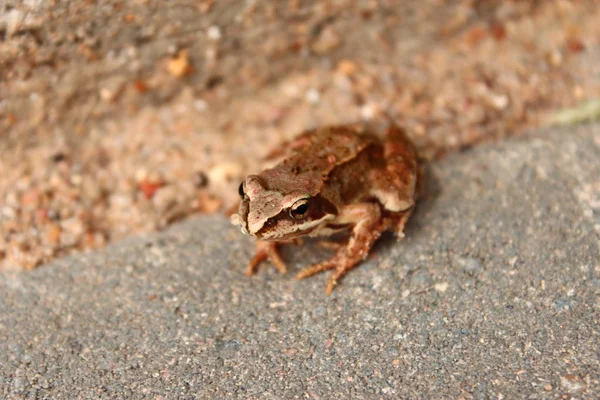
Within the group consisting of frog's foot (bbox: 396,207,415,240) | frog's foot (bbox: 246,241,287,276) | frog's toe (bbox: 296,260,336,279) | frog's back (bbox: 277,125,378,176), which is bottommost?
frog's foot (bbox: 396,207,415,240)

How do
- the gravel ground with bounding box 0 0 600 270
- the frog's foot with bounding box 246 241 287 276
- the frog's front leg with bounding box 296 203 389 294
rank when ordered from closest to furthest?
the frog's front leg with bounding box 296 203 389 294
the frog's foot with bounding box 246 241 287 276
the gravel ground with bounding box 0 0 600 270

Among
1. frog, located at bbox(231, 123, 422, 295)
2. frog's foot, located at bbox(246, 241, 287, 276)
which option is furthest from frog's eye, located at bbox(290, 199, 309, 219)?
frog's foot, located at bbox(246, 241, 287, 276)

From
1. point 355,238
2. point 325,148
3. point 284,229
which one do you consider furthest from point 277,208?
point 325,148

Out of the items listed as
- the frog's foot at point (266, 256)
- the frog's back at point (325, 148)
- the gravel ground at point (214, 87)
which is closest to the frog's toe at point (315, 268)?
the frog's foot at point (266, 256)

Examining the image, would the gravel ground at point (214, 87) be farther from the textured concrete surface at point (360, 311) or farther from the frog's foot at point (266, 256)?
the frog's foot at point (266, 256)

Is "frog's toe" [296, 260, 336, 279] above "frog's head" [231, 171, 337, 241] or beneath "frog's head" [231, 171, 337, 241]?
beneath

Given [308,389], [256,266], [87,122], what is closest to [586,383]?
[308,389]

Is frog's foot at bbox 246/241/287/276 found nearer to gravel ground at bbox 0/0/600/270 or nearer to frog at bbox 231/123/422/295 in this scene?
frog at bbox 231/123/422/295
